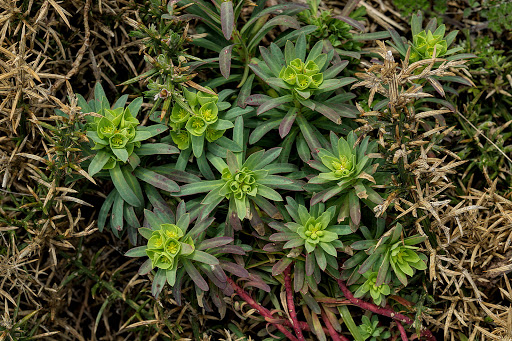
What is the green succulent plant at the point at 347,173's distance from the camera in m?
2.73

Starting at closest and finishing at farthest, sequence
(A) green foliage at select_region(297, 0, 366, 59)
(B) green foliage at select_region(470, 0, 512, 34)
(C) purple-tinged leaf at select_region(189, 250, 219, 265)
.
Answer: (C) purple-tinged leaf at select_region(189, 250, 219, 265)
(A) green foliage at select_region(297, 0, 366, 59)
(B) green foliage at select_region(470, 0, 512, 34)

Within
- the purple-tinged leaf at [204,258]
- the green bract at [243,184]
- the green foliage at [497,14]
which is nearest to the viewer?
the purple-tinged leaf at [204,258]

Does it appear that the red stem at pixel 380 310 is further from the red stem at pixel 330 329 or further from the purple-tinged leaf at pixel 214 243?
the purple-tinged leaf at pixel 214 243

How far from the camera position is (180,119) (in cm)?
287

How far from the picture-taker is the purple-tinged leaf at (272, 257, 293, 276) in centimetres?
288

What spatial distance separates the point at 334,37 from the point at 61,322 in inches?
104

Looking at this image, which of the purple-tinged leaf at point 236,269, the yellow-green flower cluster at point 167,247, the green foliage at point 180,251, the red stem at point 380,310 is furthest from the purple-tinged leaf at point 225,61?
the red stem at point 380,310

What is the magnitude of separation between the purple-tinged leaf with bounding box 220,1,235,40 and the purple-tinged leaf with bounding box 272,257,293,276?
4.45ft

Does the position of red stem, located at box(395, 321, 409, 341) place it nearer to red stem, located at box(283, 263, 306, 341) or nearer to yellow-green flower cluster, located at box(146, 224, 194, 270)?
red stem, located at box(283, 263, 306, 341)

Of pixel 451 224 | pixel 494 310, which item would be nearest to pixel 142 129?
pixel 451 224

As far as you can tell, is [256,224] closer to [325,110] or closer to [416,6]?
[325,110]

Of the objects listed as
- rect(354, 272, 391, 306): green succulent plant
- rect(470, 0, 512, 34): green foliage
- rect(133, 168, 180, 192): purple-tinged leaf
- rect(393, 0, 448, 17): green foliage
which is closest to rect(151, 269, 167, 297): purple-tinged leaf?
rect(133, 168, 180, 192): purple-tinged leaf

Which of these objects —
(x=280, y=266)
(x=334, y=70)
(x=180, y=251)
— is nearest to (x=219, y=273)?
(x=180, y=251)

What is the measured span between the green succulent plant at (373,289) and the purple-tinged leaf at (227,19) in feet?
5.36
